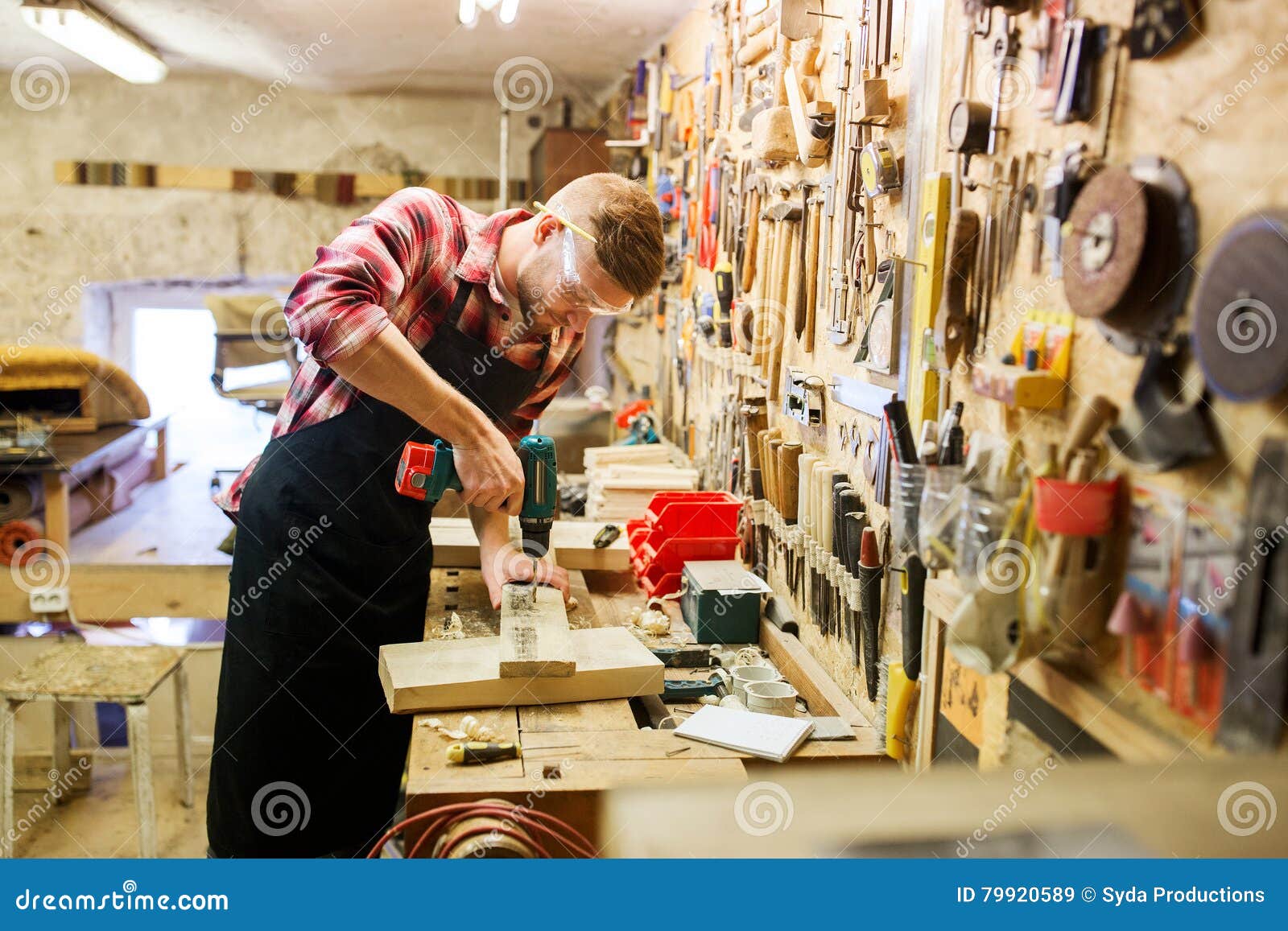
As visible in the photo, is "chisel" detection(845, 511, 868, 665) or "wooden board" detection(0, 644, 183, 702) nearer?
"chisel" detection(845, 511, 868, 665)

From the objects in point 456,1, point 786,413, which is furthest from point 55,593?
point 786,413

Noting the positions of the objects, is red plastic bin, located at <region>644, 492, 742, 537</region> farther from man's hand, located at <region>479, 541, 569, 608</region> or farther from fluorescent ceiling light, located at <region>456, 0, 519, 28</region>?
fluorescent ceiling light, located at <region>456, 0, 519, 28</region>

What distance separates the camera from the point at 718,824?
61.9 inches

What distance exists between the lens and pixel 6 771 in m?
3.48

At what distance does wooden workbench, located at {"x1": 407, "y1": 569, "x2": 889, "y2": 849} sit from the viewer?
1.56m

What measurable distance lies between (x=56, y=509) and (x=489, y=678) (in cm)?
351

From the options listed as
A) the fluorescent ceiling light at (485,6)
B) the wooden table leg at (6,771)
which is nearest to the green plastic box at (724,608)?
the fluorescent ceiling light at (485,6)
